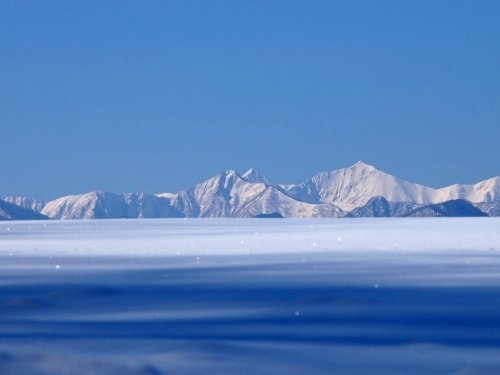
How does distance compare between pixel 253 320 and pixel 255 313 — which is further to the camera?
pixel 255 313

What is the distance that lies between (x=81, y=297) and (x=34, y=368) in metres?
8.12

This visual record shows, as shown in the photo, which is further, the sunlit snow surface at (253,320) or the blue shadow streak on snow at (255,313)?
the blue shadow streak on snow at (255,313)

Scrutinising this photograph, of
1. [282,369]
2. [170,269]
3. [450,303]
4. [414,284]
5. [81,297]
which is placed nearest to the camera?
[282,369]

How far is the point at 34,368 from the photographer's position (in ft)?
38.2

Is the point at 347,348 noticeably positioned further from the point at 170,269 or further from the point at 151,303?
the point at 170,269

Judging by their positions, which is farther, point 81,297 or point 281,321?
point 81,297

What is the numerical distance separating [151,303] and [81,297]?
5.82ft

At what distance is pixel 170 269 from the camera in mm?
28781

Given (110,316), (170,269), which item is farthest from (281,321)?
(170,269)

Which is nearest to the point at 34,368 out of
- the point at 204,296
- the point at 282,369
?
the point at 282,369

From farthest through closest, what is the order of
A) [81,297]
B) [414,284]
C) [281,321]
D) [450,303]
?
[414,284], [81,297], [450,303], [281,321]

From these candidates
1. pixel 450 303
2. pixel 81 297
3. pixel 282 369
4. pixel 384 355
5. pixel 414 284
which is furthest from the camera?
pixel 414 284

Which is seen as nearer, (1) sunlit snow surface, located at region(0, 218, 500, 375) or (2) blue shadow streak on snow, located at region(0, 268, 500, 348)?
(1) sunlit snow surface, located at region(0, 218, 500, 375)

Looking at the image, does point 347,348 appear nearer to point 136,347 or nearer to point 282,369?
point 282,369
